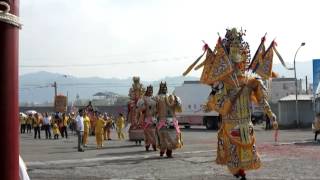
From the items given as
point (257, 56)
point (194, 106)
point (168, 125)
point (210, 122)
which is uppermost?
point (257, 56)

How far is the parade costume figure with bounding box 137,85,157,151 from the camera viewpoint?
1859 centimetres

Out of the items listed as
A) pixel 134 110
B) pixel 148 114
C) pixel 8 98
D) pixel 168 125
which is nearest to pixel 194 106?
pixel 134 110

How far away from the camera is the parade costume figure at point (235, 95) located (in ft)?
32.5

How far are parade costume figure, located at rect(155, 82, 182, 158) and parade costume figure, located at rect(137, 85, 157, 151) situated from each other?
46.4 inches

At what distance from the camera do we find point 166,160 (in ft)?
52.3

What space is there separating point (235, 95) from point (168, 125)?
689 centimetres

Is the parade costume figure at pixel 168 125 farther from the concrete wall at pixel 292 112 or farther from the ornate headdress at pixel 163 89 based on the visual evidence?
the concrete wall at pixel 292 112

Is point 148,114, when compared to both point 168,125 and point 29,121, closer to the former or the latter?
point 168,125

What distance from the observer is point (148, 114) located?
757 inches

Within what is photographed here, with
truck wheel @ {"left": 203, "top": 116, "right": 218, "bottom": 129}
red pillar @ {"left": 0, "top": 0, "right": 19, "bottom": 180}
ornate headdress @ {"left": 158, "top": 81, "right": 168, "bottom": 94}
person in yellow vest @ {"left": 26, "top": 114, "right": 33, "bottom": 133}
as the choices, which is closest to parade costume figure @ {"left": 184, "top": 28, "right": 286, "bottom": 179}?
ornate headdress @ {"left": 158, "top": 81, "right": 168, "bottom": 94}

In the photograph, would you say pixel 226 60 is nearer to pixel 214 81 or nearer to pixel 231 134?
pixel 214 81

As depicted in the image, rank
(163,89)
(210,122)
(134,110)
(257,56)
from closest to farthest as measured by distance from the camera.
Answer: (257,56), (163,89), (134,110), (210,122)

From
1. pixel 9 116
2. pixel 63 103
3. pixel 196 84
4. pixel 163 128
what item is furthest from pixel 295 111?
pixel 9 116

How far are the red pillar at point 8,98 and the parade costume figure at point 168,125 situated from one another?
14.8 metres
